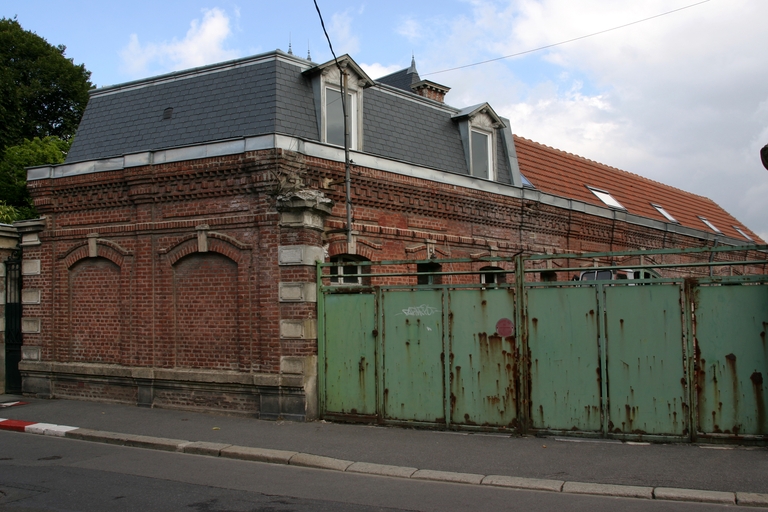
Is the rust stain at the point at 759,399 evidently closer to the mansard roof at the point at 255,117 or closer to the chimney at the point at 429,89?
the mansard roof at the point at 255,117

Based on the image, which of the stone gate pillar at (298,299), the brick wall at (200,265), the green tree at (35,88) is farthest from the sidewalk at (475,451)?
the green tree at (35,88)

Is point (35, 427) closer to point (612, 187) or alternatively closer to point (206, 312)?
point (206, 312)

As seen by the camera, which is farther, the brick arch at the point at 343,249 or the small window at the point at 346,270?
the small window at the point at 346,270

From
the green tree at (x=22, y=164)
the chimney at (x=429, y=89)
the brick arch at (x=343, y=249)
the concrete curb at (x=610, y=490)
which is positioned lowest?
the concrete curb at (x=610, y=490)

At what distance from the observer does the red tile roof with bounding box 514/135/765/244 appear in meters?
22.4

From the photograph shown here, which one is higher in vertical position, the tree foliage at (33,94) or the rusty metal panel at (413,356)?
the tree foliage at (33,94)

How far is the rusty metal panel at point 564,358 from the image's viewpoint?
390 inches

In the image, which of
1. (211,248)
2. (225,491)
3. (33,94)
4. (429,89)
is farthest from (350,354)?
(33,94)

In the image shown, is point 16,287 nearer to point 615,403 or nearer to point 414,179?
point 414,179

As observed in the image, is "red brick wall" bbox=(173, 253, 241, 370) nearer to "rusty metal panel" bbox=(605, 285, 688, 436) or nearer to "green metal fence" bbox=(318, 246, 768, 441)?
"green metal fence" bbox=(318, 246, 768, 441)

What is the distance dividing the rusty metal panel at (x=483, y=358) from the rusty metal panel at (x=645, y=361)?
4.64 ft

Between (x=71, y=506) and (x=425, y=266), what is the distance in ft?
31.3

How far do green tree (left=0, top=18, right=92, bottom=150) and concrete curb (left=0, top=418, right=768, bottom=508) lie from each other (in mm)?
25838

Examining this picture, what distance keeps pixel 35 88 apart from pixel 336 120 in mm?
26569
